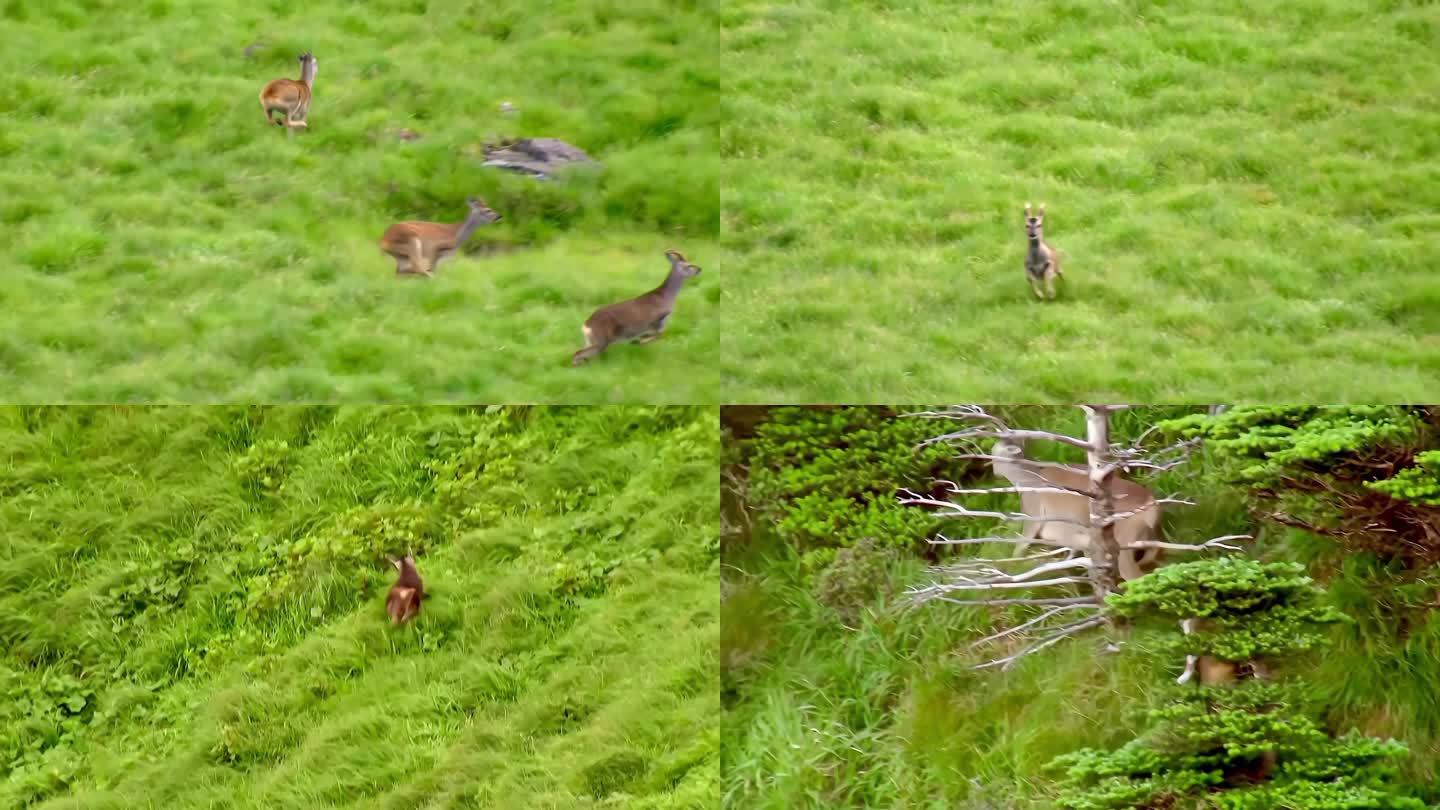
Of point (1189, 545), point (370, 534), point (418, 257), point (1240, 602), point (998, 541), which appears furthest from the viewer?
point (418, 257)

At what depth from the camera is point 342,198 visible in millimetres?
12008

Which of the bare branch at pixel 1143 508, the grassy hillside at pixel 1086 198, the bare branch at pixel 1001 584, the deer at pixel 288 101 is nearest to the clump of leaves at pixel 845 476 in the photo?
the bare branch at pixel 1001 584

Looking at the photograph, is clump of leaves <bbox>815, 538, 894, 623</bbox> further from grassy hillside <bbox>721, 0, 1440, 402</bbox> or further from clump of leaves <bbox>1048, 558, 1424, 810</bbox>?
grassy hillside <bbox>721, 0, 1440, 402</bbox>

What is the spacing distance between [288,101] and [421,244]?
8.19 feet

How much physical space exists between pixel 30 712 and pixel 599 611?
3.08m

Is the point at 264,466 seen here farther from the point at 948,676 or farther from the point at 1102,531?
the point at 1102,531

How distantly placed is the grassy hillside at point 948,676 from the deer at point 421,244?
430 cm

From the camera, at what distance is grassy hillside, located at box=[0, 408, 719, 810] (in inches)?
303

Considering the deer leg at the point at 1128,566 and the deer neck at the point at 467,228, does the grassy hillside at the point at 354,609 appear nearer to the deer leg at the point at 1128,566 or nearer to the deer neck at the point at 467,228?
the deer leg at the point at 1128,566

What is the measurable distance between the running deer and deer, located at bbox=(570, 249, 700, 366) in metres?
3.24

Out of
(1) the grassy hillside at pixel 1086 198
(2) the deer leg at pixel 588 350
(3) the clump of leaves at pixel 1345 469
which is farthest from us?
(2) the deer leg at pixel 588 350

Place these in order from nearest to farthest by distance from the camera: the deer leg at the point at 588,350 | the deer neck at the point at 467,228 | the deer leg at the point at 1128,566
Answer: the deer leg at the point at 1128,566 < the deer leg at the point at 588,350 < the deer neck at the point at 467,228

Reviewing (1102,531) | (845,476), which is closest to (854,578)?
(845,476)

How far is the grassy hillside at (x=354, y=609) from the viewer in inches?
303
